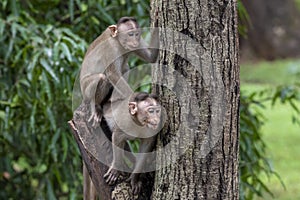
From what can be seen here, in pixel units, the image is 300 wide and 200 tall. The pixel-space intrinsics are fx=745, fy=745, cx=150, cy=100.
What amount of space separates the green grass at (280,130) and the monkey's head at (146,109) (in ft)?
10.6

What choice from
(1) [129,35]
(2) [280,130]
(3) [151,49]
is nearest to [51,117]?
(1) [129,35]

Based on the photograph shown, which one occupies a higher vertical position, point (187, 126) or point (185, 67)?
point (185, 67)

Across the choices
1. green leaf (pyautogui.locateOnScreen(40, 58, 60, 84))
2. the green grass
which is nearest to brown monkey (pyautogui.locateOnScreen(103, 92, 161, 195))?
green leaf (pyautogui.locateOnScreen(40, 58, 60, 84))

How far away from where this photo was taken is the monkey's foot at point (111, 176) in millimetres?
4203

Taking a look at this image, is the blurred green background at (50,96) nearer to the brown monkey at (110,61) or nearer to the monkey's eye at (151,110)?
the brown monkey at (110,61)

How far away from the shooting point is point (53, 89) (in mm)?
6184

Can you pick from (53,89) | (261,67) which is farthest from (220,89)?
(261,67)

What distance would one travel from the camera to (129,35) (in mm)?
4668

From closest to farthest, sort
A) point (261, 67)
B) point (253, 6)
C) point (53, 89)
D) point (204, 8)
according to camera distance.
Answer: point (204, 8)
point (53, 89)
point (261, 67)
point (253, 6)

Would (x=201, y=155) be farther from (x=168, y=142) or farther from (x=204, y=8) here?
(x=204, y=8)

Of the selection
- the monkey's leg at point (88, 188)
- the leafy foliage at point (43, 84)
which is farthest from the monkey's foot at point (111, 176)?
the leafy foliage at point (43, 84)

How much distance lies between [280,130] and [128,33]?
821 centimetres

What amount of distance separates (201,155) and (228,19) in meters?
0.72

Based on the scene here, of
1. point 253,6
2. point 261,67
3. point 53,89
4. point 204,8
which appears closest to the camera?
point 204,8
